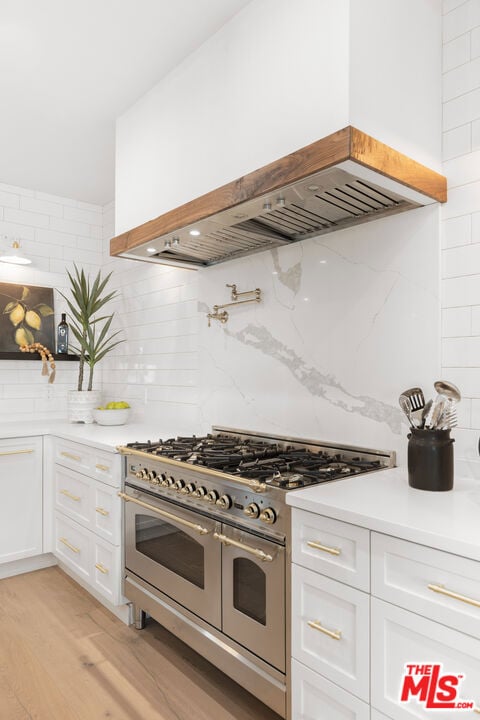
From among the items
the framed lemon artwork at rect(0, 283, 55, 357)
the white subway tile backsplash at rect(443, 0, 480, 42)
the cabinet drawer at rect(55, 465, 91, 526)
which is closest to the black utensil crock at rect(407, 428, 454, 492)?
the white subway tile backsplash at rect(443, 0, 480, 42)

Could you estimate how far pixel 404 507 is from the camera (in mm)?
1346

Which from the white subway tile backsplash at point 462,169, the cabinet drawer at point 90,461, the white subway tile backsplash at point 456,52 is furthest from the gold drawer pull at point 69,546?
the white subway tile backsplash at point 456,52

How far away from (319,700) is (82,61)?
8.85ft

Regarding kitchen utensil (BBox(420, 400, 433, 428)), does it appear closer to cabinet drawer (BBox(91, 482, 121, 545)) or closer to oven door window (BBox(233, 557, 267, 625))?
oven door window (BBox(233, 557, 267, 625))

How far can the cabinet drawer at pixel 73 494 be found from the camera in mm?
2770

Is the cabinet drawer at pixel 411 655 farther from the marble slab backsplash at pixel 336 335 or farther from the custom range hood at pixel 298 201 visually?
the custom range hood at pixel 298 201

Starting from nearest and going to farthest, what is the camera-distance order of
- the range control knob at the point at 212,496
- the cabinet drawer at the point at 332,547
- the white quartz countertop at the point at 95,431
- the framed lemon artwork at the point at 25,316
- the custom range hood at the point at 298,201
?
the cabinet drawer at the point at 332,547, the custom range hood at the point at 298,201, the range control knob at the point at 212,496, the white quartz countertop at the point at 95,431, the framed lemon artwork at the point at 25,316

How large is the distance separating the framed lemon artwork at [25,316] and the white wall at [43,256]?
2.9 inches

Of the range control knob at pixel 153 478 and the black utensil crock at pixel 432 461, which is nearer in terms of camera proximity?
the black utensil crock at pixel 432 461

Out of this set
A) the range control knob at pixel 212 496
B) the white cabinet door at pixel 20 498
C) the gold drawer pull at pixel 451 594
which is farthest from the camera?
the white cabinet door at pixel 20 498

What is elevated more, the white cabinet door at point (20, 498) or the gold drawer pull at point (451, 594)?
the gold drawer pull at point (451, 594)

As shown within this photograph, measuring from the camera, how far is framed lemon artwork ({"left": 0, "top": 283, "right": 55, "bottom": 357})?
12.0ft

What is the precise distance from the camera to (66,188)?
377cm

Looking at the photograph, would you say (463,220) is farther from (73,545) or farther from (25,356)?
(25,356)
